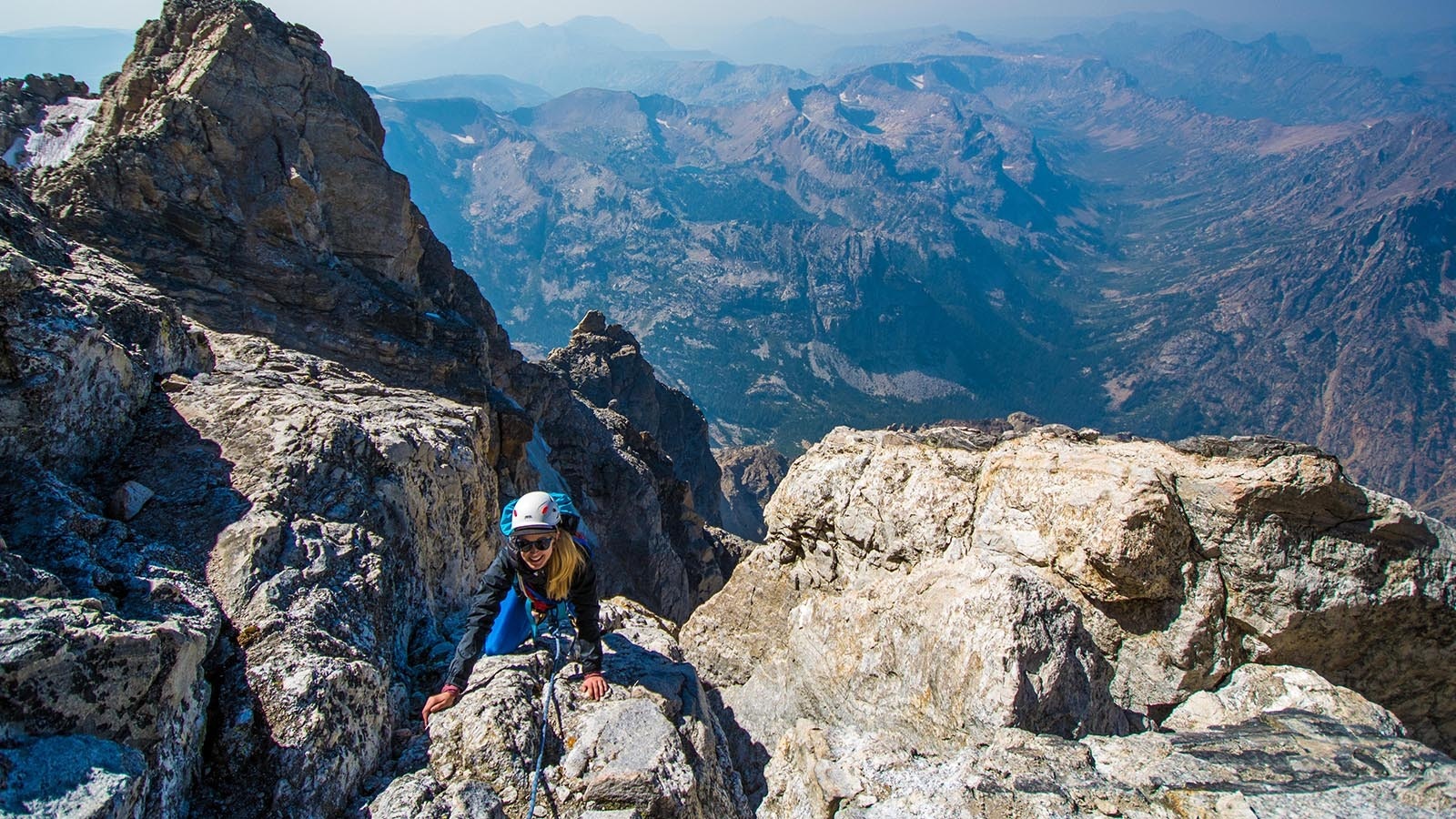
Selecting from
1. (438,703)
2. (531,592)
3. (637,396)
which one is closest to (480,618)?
(531,592)

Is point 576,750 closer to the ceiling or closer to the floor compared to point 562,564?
closer to the floor

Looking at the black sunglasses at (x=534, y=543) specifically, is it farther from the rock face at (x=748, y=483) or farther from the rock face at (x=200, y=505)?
the rock face at (x=748, y=483)

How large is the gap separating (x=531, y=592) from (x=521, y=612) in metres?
0.53

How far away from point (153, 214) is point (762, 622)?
21.8 m

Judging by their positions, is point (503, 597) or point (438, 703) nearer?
point (438, 703)

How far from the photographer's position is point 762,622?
539 inches

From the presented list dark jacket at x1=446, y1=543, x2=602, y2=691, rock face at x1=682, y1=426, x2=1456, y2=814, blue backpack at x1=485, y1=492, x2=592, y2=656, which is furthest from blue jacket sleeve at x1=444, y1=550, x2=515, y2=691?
rock face at x1=682, y1=426, x2=1456, y2=814

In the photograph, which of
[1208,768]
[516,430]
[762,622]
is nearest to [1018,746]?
[1208,768]

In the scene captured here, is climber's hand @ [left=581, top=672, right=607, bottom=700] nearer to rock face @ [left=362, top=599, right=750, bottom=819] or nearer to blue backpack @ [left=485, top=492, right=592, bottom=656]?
rock face @ [left=362, top=599, right=750, bottom=819]

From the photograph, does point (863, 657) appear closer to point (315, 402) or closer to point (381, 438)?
point (381, 438)

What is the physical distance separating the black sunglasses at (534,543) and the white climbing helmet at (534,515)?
0.16 m

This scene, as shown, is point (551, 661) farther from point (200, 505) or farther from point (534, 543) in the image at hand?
point (200, 505)

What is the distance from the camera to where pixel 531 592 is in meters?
8.67

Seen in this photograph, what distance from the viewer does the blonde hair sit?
8359mm
